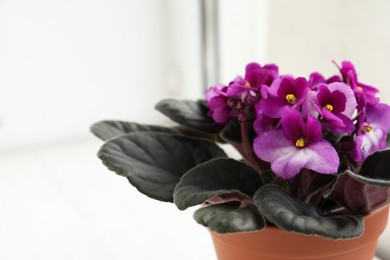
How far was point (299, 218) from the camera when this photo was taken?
51 cm

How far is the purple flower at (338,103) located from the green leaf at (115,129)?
271 mm

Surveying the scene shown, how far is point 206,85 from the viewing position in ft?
5.55

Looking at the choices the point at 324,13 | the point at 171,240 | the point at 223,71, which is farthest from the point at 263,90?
the point at 223,71

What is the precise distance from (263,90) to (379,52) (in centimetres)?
54

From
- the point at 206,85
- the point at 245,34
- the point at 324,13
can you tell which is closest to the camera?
the point at 324,13

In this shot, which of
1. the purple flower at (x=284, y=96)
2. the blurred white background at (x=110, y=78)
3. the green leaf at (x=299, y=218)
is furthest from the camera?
the blurred white background at (x=110, y=78)

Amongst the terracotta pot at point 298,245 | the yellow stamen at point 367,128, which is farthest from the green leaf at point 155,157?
the yellow stamen at point 367,128

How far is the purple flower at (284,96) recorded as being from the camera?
0.60 metres

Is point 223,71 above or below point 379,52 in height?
below

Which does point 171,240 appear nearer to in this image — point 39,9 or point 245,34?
point 245,34

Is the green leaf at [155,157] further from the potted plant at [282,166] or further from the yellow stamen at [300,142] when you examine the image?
the yellow stamen at [300,142]

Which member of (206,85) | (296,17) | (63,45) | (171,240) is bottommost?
(171,240)

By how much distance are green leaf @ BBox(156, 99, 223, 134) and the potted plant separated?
0.03ft

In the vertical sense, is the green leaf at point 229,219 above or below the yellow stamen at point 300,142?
below
